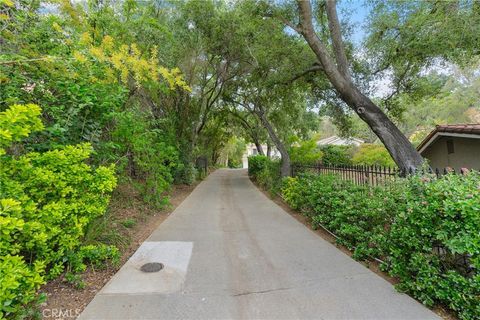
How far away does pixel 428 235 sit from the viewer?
9.34 feet

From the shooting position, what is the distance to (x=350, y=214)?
4441 millimetres

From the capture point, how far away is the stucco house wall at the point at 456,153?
7.94 meters

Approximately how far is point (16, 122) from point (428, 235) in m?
4.52

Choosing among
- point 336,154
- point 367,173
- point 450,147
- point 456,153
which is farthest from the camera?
point 336,154

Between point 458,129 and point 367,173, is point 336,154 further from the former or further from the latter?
point 367,173

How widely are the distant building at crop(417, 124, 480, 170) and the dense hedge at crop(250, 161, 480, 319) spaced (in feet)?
18.4

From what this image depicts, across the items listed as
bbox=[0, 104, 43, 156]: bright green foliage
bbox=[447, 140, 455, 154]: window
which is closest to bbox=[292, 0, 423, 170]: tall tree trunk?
bbox=[447, 140, 455, 154]: window

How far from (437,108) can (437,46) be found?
3333cm

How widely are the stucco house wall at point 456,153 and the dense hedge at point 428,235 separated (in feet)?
20.3

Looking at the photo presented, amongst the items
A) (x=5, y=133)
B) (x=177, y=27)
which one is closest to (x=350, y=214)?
(x=5, y=133)

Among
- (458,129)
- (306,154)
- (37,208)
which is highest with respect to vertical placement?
(458,129)

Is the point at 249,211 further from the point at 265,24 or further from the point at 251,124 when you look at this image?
the point at 251,124

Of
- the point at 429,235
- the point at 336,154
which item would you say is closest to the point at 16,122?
the point at 429,235
